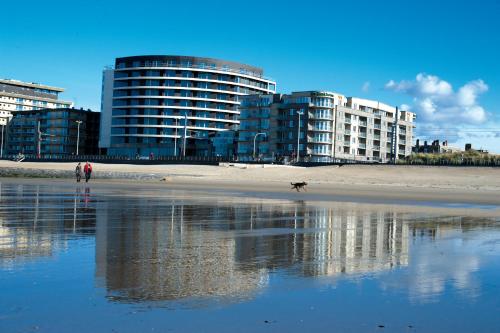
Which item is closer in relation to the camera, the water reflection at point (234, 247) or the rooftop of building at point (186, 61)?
the water reflection at point (234, 247)

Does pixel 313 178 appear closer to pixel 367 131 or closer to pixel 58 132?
pixel 367 131

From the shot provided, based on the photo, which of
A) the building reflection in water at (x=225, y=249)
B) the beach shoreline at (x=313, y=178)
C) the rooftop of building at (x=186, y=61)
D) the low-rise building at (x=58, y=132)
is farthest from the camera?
the low-rise building at (x=58, y=132)

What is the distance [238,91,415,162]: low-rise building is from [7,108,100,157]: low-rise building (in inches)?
2293

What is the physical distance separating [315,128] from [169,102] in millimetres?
43832

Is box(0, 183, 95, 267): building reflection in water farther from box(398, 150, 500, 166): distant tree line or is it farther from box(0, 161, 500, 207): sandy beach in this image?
box(398, 150, 500, 166): distant tree line

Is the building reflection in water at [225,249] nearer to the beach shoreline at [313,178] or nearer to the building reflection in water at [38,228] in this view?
the building reflection in water at [38,228]

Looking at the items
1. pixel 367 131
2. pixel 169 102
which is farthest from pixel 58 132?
pixel 367 131

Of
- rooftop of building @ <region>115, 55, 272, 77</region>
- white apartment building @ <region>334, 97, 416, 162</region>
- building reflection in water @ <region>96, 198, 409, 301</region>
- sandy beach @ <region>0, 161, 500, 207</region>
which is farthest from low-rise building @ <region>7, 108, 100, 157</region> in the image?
building reflection in water @ <region>96, 198, 409, 301</region>

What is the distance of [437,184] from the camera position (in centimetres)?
5478

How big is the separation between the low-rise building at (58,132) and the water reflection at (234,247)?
152568mm

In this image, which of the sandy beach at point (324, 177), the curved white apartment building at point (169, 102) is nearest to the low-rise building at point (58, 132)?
the curved white apartment building at point (169, 102)

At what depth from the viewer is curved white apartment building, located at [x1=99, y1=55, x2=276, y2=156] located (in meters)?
149

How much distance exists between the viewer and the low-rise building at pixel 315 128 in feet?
408

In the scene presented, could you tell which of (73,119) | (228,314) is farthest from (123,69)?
(228,314)
